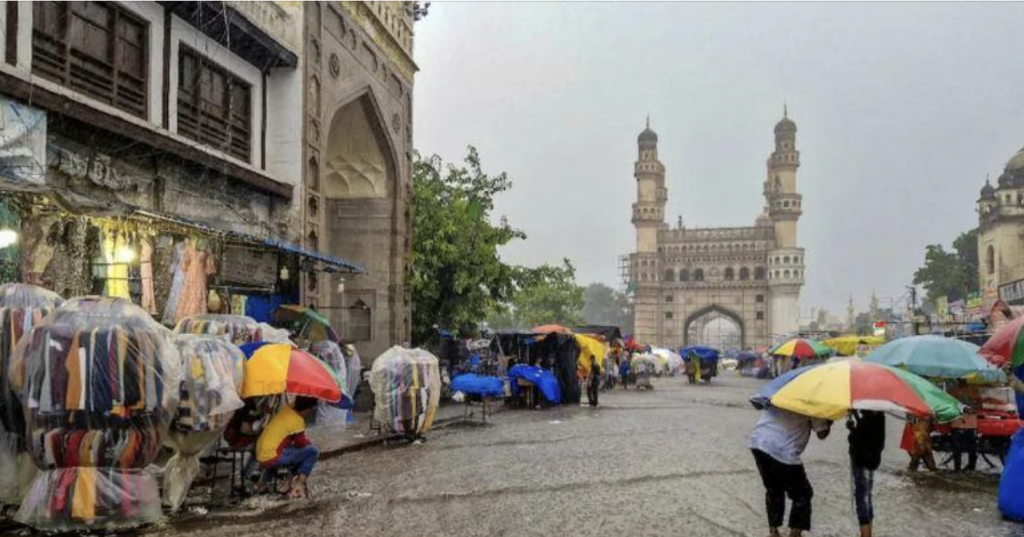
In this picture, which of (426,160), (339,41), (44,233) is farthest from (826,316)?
(44,233)

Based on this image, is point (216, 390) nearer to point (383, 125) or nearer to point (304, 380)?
point (304, 380)

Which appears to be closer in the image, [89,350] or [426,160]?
[89,350]

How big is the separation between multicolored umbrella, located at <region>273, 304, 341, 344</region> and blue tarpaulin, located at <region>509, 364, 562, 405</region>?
22.6 feet

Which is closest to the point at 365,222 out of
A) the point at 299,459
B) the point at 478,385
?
the point at 478,385

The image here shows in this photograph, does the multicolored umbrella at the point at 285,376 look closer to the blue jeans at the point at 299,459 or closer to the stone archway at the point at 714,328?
the blue jeans at the point at 299,459

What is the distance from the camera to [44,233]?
30.0 ft

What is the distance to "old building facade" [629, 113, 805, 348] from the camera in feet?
243

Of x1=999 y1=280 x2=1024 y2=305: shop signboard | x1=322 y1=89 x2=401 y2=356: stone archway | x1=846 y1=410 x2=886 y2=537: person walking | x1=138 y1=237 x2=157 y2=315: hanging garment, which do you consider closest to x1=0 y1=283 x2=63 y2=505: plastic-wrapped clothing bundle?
x1=138 y1=237 x2=157 y2=315: hanging garment

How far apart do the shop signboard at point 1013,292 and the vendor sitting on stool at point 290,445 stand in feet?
98.1

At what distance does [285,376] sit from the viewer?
24.3ft

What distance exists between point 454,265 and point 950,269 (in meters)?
52.8

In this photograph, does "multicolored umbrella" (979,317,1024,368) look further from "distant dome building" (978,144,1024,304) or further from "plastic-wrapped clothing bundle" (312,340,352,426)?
"distant dome building" (978,144,1024,304)

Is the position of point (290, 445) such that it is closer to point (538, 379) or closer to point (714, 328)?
point (538, 379)

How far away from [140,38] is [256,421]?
7.06 metres
